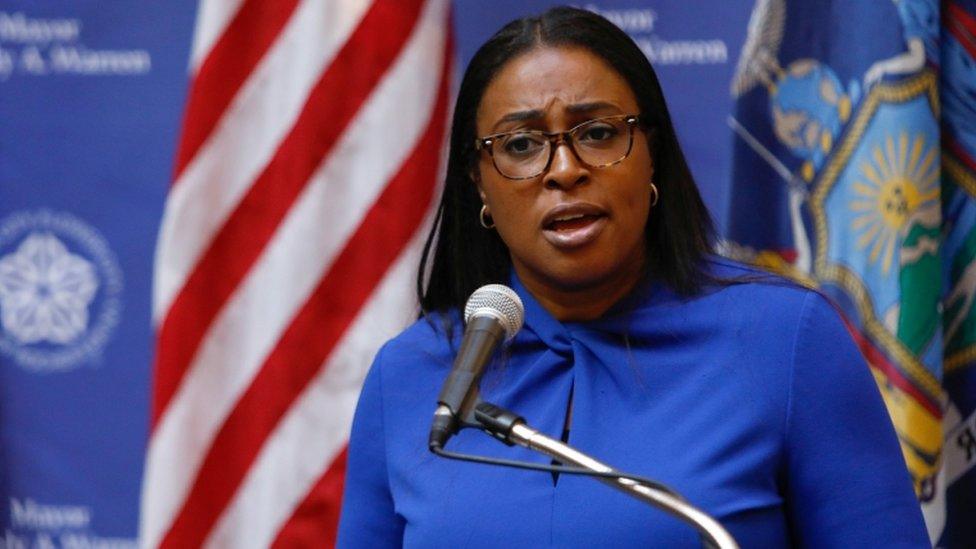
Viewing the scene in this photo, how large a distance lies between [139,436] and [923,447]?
165 cm

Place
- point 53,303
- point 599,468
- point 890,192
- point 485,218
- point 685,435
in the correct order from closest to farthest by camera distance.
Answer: point 599,468 < point 685,435 < point 485,218 < point 890,192 < point 53,303

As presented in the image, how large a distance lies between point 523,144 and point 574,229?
5.4 inches

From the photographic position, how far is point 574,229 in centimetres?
195

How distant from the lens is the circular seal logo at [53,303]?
3275 mm

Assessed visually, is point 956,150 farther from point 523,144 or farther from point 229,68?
point 229,68

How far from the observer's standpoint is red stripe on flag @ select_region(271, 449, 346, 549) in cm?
314

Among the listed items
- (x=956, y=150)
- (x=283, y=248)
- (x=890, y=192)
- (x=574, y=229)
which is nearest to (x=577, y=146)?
(x=574, y=229)

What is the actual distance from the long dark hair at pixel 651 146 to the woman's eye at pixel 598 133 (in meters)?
0.08

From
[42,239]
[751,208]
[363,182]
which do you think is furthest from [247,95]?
[751,208]

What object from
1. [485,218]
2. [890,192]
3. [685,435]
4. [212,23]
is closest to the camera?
[685,435]

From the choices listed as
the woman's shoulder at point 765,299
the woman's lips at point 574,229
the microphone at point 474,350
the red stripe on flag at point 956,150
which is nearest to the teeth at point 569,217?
the woman's lips at point 574,229

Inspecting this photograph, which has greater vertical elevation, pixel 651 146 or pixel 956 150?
pixel 651 146

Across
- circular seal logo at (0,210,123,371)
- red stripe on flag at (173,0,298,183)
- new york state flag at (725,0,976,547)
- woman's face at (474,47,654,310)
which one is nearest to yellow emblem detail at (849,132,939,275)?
new york state flag at (725,0,976,547)

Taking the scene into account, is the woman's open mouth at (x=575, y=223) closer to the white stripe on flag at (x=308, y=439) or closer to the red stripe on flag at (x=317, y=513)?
the white stripe on flag at (x=308, y=439)
